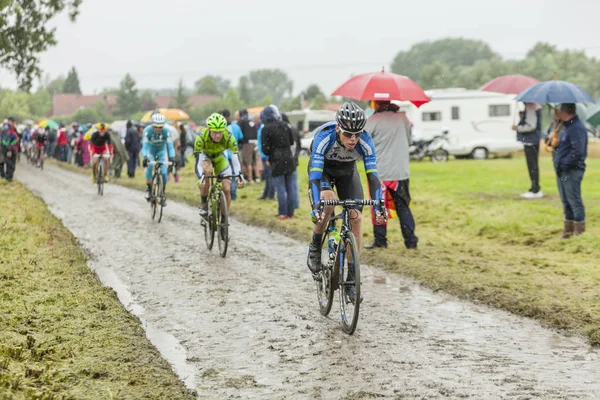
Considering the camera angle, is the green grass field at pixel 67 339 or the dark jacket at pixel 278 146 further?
the dark jacket at pixel 278 146

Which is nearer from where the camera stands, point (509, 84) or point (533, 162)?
point (533, 162)

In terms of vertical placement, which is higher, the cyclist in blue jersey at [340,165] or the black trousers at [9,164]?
the cyclist in blue jersey at [340,165]

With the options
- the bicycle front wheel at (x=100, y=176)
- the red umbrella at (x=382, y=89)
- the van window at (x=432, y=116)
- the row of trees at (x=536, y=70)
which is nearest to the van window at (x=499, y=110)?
the van window at (x=432, y=116)

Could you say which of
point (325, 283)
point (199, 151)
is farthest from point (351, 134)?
point (199, 151)

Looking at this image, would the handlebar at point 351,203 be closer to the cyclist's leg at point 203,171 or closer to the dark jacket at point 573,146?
the cyclist's leg at point 203,171

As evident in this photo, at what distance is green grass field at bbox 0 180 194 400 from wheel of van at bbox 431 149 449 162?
86.6ft

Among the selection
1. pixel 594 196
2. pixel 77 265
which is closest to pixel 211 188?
pixel 77 265

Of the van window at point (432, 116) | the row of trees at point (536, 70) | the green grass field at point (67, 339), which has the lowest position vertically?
the green grass field at point (67, 339)

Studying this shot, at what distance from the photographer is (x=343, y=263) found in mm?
7379

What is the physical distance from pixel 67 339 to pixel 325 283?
246 centimetres

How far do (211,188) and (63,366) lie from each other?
21.1 ft

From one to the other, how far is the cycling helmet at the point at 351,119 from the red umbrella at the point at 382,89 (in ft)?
11.9

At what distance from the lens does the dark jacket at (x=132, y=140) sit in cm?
2898

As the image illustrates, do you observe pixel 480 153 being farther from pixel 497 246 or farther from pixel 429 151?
pixel 497 246
